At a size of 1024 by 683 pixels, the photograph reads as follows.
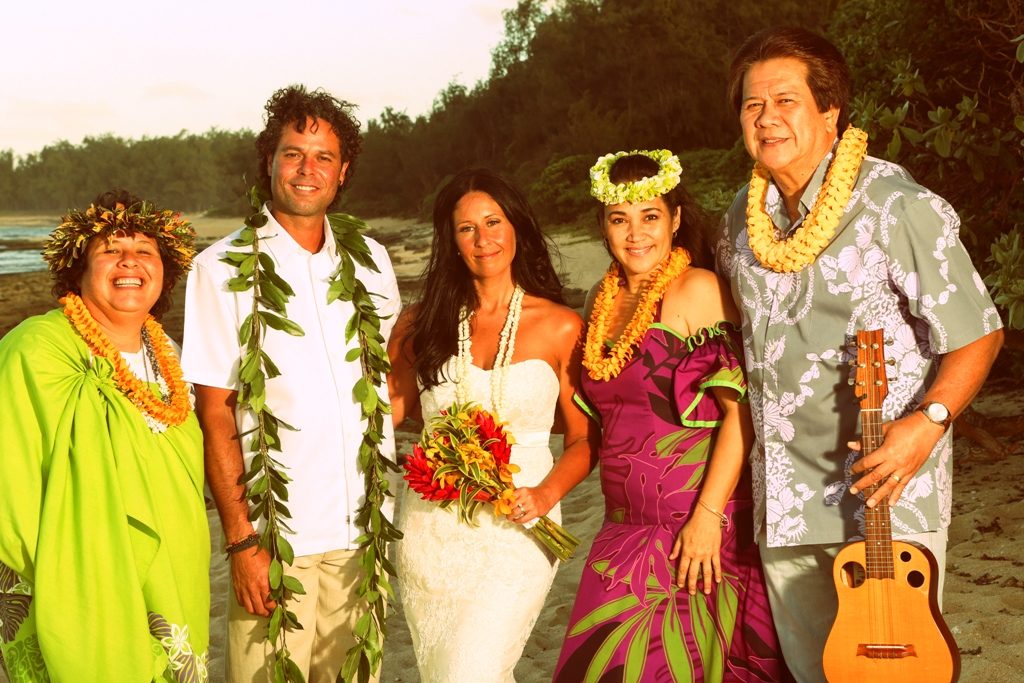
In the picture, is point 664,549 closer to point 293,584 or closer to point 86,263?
point 293,584

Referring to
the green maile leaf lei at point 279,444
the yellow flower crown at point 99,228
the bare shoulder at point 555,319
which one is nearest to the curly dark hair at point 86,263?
the yellow flower crown at point 99,228

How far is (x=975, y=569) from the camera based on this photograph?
6168 mm

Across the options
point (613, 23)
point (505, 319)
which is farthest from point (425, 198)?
point (505, 319)

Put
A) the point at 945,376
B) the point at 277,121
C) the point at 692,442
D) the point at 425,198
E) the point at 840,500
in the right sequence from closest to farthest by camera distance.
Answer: the point at 945,376 < the point at 840,500 < the point at 692,442 < the point at 277,121 < the point at 425,198

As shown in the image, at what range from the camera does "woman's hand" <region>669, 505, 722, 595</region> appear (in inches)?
139

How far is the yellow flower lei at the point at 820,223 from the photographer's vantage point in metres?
3.11

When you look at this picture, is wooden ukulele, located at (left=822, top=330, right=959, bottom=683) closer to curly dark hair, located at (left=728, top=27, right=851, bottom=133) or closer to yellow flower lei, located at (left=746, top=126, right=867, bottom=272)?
yellow flower lei, located at (left=746, top=126, right=867, bottom=272)

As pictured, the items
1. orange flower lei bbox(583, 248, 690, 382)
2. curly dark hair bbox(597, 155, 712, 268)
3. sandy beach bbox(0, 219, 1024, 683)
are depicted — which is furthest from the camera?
sandy beach bbox(0, 219, 1024, 683)

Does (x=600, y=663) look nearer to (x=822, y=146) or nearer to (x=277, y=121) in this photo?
(x=822, y=146)

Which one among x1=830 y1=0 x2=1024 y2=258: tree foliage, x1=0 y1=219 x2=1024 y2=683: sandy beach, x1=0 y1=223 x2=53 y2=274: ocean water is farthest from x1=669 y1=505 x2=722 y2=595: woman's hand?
x1=0 y1=223 x2=53 y2=274: ocean water

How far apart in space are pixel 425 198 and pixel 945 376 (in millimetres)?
25243

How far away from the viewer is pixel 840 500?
10.4 feet

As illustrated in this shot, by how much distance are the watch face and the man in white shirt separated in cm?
202

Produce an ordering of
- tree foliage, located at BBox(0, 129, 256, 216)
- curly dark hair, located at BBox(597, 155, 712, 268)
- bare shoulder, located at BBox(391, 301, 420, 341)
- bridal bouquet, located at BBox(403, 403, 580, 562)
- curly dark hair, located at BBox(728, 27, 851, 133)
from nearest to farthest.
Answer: curly dark hair, located at BBox(728, 27, 851, 133)
bridal bouquet, located at BBox(403, 403, 580, 562)
curly dark hair, located at BBox(597, 155, 712, 268)
bare shoulder, located at BBox(391, 301, 420, 341)
tree foliage, located at BBox(0, 129, 256, 216)
